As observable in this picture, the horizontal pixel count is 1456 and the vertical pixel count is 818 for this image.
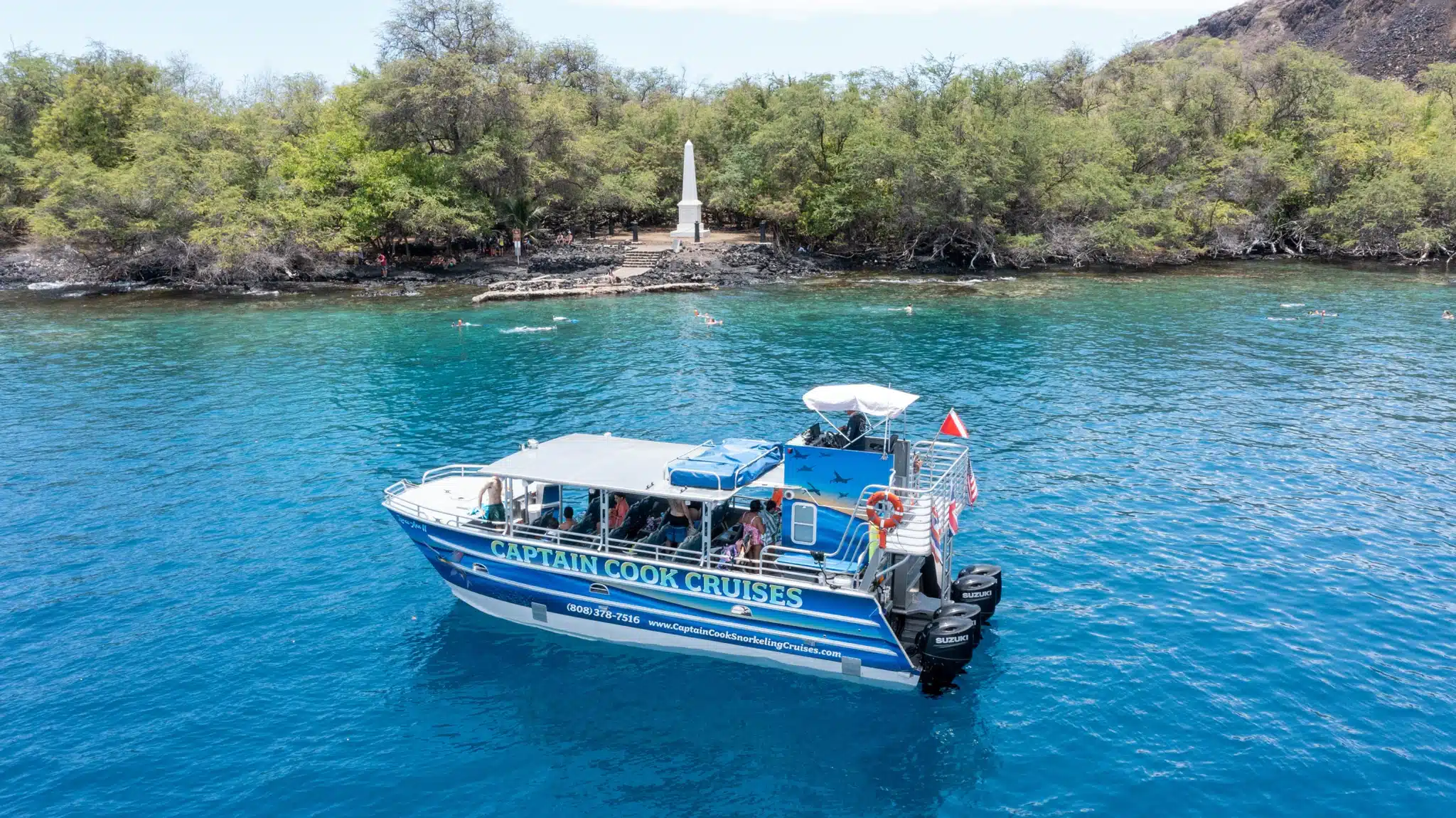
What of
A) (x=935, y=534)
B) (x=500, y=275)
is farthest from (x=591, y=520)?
(x=500, y=275)

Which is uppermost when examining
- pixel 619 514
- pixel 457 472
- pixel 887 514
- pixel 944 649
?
pixel 887 514

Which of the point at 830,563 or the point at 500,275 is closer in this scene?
the point at 830,563

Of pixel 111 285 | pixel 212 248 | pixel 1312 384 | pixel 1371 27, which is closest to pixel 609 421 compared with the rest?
pixel 1312 384

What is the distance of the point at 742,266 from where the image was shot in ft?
249

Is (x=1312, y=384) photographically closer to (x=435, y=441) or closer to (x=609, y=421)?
(x=609, y=421)

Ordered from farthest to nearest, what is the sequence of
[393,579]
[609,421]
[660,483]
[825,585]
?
[609,421], [393,579], [660,483], [825,585]

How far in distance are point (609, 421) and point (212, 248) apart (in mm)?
50109

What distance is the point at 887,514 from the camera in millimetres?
18344

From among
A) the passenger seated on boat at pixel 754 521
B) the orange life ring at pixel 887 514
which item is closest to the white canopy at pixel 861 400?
the orange life ring at pixel 887 514

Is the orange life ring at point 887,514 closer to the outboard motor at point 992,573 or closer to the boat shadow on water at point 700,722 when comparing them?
the outboard motor at point 992,573

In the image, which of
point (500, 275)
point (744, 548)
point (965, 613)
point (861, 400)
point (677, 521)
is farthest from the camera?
point (500, 275)

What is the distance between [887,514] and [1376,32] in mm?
205839

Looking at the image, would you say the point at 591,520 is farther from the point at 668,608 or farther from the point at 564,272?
the point at 564,272

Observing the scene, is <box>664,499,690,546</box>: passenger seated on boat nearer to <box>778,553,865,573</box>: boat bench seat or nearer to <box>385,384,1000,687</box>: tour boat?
<box>385,384,1000,687</box>: tour boat
